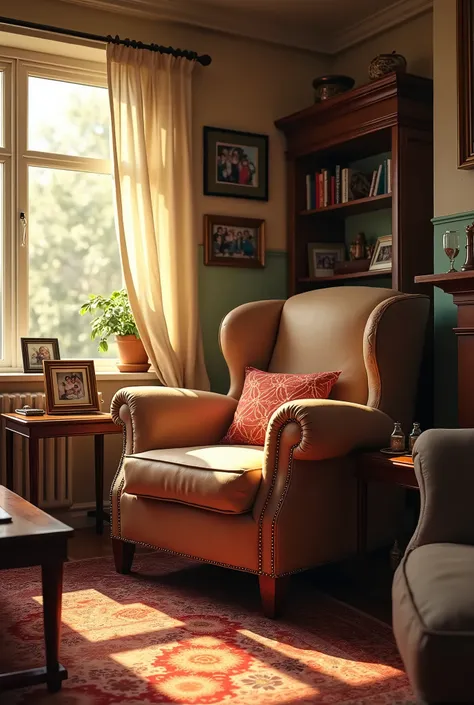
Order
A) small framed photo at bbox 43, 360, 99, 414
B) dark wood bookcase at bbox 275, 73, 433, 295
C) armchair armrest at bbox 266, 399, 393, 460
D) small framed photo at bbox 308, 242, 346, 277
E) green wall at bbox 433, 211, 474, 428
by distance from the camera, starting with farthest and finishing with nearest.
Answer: small framed photo at bbox 308, 242, 346, 277 → dark wood bookcase at bbox 275, 73, 433, 295 → small framed photo at bbox 43, 360, 99, 414 → green wall at bbox 433, 211, 474, 428 → armchair armrest at bbox 266, 399, 393, 460

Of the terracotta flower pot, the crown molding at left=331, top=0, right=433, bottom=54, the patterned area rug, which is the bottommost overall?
the patterned area rug

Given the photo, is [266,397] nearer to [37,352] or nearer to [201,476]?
[201,476]

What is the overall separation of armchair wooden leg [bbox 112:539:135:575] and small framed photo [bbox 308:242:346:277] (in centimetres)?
207

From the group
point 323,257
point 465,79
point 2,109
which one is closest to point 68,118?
point 2,109

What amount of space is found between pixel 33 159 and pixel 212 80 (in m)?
1.06

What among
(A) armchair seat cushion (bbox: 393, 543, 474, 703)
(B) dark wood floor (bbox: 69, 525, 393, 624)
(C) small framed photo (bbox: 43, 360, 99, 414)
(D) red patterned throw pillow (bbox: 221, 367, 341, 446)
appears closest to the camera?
(A) armchair seat cushion (bbox: 393, 543, 474, 703)

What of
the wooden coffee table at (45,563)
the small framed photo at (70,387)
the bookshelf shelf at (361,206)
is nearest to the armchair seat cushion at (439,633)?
the wooden coffee table at (45,563)

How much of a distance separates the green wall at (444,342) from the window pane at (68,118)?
1858 mm

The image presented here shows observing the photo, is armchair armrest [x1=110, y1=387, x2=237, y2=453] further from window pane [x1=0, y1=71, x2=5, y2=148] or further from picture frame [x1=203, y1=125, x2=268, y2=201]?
window pane [x1=0, y1=71, x2=5, y2=148]

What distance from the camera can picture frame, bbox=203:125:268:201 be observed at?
4363mm

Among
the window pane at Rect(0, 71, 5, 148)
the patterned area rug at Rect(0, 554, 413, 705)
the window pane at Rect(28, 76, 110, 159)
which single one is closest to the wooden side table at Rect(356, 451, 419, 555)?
the patterned area rug at Rect(0, 554, 413, 705)

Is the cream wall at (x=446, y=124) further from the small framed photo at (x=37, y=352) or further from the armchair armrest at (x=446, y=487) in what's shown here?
the small framed photo at (x=37, y=352)

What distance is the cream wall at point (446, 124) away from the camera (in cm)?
343

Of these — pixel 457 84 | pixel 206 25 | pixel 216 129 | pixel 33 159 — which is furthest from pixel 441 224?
pixel 33 159
